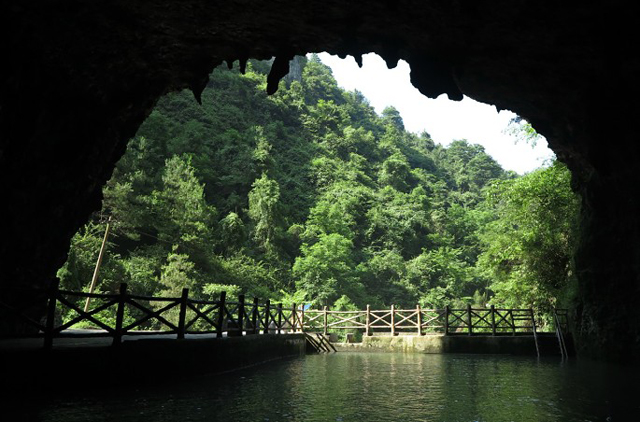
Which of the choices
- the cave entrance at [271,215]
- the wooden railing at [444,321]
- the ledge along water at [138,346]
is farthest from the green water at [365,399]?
the cave entrance at [271,215]

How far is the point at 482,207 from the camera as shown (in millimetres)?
60156

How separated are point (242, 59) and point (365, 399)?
8.41 m

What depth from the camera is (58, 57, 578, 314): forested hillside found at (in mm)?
23019

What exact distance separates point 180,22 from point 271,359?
10.6m

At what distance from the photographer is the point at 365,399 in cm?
705

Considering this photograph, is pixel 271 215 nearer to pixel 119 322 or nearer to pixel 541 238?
pixel 541 238

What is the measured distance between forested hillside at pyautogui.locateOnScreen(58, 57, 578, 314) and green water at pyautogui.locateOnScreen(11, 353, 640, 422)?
11.1 m

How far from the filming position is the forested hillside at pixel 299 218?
23.0 meters

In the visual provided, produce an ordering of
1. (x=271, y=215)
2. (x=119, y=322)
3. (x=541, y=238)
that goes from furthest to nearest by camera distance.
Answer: (x=271, y=215)
(x=541, y=238)
(x=119, y=322)

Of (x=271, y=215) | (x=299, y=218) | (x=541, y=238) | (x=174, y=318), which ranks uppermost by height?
(x=299, y=218)

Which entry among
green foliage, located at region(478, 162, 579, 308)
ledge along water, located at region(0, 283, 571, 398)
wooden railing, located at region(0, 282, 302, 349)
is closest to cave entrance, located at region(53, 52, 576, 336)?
green foliage, located at region(478, 162, 579, 308)

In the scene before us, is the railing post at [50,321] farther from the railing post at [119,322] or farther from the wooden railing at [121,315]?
the railing post at [119,322]

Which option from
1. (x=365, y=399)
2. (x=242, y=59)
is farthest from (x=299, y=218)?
(x=365, y=399)

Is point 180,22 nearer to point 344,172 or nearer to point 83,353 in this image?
point 83,353
